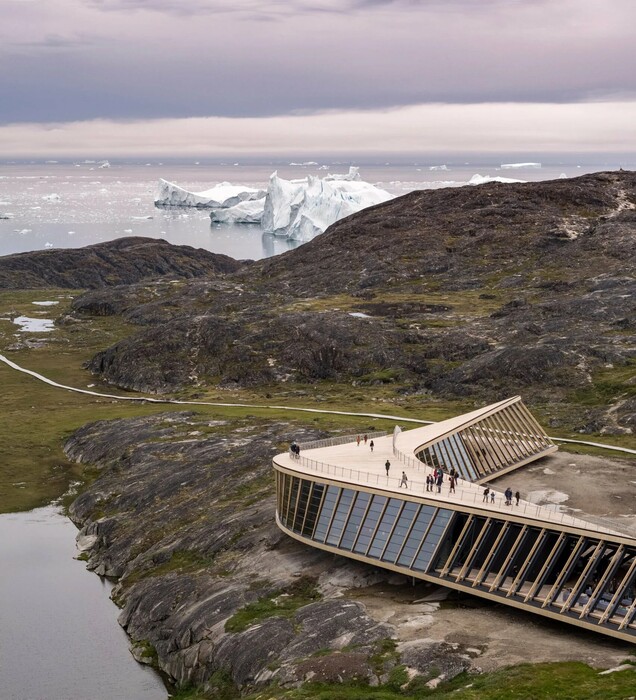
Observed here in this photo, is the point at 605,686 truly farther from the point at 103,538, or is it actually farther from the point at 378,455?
the point at 103,538

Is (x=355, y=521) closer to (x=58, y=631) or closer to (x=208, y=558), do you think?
(x=208, y=558)

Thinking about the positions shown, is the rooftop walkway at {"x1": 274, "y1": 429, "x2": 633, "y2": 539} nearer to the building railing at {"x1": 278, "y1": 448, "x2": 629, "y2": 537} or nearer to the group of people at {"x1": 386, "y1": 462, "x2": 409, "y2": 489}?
the building railing at {"x1": 278, "y1": 448, "x2": 629, "y2": 537}

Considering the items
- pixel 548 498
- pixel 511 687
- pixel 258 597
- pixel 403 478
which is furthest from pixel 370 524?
pixel 511 687

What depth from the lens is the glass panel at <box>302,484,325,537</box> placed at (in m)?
71.2

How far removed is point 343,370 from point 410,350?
41.6 ft

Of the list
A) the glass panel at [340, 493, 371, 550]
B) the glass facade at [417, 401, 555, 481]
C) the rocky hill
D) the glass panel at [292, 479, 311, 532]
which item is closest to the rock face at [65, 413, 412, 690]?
the rocky hill

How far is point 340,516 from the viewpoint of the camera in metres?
69.6

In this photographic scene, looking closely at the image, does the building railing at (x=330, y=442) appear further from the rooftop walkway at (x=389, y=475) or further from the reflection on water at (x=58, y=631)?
the reflection on water at (x=58, y=631)

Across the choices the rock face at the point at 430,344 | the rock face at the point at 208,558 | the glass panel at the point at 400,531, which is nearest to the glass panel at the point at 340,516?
the rock face at the point at 208,558

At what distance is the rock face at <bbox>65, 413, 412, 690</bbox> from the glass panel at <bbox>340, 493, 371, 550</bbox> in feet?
7.89

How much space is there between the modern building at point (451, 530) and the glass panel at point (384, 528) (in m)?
0.07

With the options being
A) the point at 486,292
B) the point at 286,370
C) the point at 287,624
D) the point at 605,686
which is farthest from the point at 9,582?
the point at 486,292

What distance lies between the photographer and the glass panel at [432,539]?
208ft

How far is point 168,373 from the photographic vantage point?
167 m
